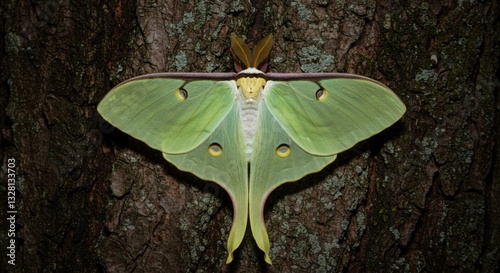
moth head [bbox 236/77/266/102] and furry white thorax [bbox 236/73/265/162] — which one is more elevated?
moth head [bbox 236/77/266/102]

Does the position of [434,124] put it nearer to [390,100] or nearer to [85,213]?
[390,100]

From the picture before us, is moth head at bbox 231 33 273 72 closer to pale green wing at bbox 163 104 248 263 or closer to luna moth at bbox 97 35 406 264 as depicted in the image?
luna moth at bbox 97 35 406 264

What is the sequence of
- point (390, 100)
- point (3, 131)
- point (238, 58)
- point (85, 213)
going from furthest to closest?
point (3, 131), point (85, 213), point (238, 58), point (390, 100)

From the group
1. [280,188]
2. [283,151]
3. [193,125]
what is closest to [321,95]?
[283,151]

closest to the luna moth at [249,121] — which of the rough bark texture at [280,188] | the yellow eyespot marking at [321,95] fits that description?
the yellow eyespot marking at [321,95]

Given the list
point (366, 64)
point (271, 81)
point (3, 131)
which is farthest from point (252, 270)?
point (3, 131)

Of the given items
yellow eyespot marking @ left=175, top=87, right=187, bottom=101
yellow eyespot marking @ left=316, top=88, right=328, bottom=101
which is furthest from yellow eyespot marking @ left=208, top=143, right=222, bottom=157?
yellow eyespot marking @ left=316, top=88, right=328, bottom=101

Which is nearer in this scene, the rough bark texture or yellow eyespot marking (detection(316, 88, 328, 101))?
yellow eyespot marking (detection(316, 88, 328, 101))
